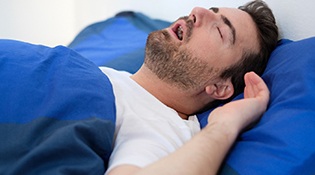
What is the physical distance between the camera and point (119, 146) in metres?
0.85

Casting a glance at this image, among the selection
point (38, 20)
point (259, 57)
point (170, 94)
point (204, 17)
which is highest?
point (204, 17)

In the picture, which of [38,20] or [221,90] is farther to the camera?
[38,20]

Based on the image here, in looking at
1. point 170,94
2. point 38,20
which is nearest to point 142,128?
point 170,94

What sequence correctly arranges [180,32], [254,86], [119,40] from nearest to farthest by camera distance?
[254,86] → [180,32] → [119,40]

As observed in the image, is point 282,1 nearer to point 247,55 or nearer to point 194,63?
point 247,55

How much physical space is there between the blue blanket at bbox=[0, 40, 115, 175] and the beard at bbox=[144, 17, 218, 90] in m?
0.20

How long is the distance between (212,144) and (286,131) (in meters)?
0.15

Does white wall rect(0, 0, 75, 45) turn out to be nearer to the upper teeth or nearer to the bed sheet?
the upper teeth

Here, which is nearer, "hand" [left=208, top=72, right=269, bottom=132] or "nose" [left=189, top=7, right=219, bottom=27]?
"hand" [left=208, top=72, right=269, bottom=132]

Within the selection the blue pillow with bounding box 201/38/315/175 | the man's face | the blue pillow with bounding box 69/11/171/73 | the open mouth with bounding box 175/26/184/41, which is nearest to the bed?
the blue pillow with bounding box 201/38/315/175

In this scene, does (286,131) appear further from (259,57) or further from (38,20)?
(38,20)

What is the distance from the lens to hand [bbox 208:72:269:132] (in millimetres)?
793

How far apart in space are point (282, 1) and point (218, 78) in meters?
0.32

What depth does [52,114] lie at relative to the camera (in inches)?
31.7
